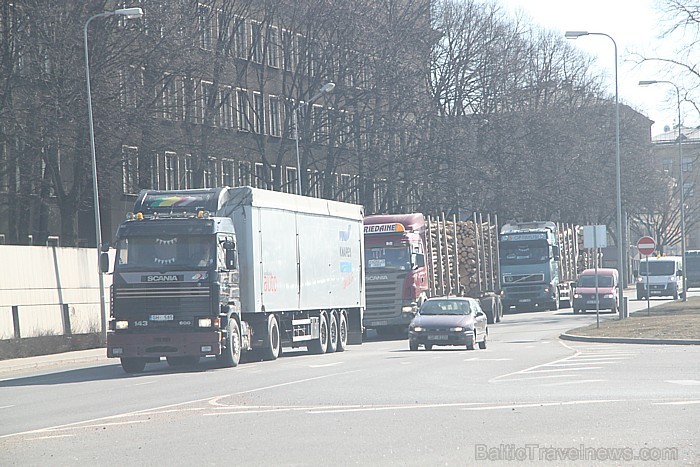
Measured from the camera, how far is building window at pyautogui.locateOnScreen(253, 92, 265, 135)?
5819 cm

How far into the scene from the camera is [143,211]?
24.7 metres

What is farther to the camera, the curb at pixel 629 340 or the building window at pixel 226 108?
the building window at pixel 226 108

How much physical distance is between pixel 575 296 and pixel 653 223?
50.8m

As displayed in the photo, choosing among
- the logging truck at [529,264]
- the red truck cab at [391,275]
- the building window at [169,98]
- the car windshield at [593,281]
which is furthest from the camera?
the car windshield at [593,281]

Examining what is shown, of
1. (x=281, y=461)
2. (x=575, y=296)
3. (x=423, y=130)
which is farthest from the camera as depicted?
(x=423, y=130)

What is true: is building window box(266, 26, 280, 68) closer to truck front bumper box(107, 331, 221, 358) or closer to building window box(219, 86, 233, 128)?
building window box(219, 86, 233, 128)

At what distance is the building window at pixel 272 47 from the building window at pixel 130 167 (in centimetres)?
1176

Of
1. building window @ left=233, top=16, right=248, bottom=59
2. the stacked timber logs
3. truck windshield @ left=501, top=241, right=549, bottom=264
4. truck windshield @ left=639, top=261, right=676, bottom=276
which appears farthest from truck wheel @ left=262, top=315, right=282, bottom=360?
truck windshield @ left=639, top=261, right=676, bottom=276

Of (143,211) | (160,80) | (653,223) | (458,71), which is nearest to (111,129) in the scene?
(160,80)

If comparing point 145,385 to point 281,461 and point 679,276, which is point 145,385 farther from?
point 679,276

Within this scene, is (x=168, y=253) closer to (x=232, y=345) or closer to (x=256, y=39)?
(x=232, y=345)

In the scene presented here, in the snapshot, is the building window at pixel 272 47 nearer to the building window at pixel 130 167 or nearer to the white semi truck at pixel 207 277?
the building window at pixel 130 167

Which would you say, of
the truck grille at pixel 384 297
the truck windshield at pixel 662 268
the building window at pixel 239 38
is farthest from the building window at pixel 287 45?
the truck windshield at pixel 662 268

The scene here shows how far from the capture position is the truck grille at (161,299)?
23.9 metres
